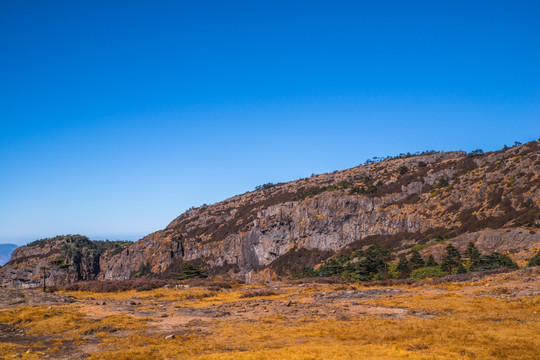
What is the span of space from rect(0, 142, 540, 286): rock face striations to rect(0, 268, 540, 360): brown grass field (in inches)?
1107

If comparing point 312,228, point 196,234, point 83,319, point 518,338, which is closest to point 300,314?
point 518,338

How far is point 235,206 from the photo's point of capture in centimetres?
16988

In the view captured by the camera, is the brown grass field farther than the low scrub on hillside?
No

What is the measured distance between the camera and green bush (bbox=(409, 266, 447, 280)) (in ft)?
152

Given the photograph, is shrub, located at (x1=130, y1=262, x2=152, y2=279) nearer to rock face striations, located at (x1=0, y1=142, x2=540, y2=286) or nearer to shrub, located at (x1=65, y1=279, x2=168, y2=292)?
rock face striations, located at (x1=0, y1=142, x2=540, y2=286)

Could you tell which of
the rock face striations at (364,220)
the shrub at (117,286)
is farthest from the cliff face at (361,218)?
the shrub at (117,286)

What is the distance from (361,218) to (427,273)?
192ft

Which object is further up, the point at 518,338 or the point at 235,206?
the point at 235,206

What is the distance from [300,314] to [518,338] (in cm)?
1373

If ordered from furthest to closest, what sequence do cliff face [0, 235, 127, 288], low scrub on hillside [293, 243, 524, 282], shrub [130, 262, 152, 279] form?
cliff face [0, 235, 127, 288] → shrub [130, 262, 152, 279] → low scrub on hillside [293, 243, 524, 282]

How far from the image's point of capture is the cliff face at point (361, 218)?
3046 inches

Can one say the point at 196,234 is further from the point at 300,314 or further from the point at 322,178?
the point at 300,314

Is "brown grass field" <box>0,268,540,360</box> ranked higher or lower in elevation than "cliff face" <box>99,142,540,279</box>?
lower

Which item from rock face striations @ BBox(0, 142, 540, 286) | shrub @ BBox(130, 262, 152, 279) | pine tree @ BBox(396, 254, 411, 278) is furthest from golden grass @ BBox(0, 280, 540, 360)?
shrub @ BBox(130, 262, 152, 279)
